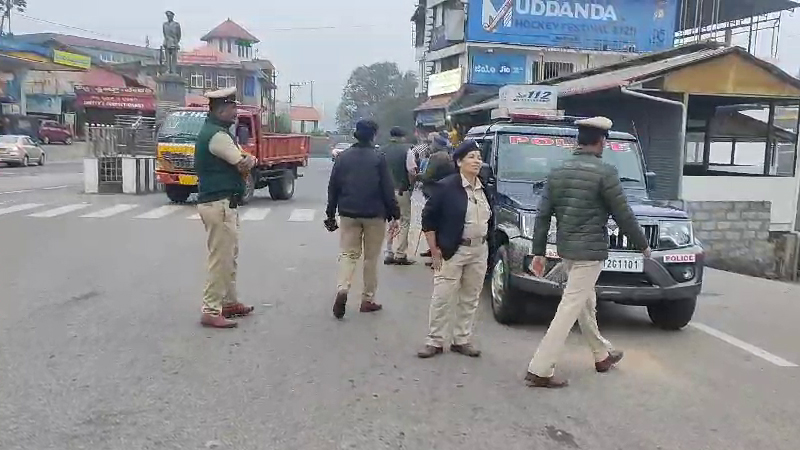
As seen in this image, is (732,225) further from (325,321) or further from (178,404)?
(178,404)

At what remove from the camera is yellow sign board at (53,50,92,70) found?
45719 mm

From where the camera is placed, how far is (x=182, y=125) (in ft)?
63.8

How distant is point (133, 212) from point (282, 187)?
5490 mm

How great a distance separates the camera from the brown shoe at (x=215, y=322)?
23.2 ft

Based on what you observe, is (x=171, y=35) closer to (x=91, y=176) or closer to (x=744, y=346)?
(x=91, y=176)

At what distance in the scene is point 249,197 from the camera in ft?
70.0

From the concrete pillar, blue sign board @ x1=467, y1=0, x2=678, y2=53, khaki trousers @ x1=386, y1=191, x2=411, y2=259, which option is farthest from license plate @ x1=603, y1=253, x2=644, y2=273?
blue sign board @ x1=467, y1=0, x2=678, y2=53

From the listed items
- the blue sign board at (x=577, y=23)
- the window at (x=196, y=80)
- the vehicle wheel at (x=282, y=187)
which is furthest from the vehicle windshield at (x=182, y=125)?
the window at (x=196, y=80)

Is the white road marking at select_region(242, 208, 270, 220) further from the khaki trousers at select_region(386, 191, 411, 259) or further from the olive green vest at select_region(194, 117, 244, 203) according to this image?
the olive green vest at select_region(194, 117, 244, 203)

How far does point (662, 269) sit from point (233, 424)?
13.2 ft

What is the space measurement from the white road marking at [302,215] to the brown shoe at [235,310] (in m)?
9.51

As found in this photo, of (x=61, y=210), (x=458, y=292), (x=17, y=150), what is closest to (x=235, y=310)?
(x=458, y=292)

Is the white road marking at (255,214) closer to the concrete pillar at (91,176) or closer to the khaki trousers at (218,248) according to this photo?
the concrete pillar at (91,176)

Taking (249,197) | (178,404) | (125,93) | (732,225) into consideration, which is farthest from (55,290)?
(125,93)
